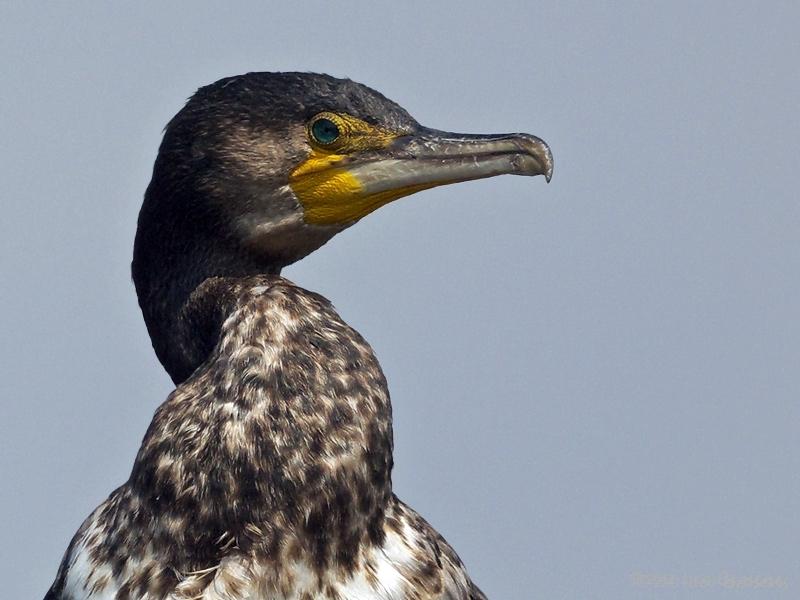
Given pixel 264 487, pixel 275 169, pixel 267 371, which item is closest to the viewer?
pixel 264 487

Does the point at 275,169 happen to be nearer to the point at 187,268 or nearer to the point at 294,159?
the point at 294,159

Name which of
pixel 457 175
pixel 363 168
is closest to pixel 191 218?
pixel 363 168

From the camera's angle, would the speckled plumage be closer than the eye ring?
Yes

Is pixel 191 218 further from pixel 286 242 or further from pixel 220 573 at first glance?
pixel 220 573

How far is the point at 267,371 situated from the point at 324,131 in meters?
1.02

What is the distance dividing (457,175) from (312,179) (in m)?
0.55

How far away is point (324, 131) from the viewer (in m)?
5.14

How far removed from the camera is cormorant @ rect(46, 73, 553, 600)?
452 centimetres

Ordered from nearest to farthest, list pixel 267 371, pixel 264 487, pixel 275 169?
pixel 264 487
pixel 267 371
pixel 275 169

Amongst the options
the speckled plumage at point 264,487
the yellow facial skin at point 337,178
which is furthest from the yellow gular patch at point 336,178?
the speckled plumage at point 264,487

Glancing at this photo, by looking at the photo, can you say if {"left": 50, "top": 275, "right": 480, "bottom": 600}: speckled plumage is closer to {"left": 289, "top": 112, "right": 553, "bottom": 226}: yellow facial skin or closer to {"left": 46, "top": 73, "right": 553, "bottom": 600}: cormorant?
{"left": 46, "top": 73, "right": 553, "bottom": 600}: cormorant

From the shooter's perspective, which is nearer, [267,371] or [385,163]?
[267,371]

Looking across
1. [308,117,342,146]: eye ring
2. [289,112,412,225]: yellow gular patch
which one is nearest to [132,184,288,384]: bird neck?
[289,112,412,225]: yellow gular patch

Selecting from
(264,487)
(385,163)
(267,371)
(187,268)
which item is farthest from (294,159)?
(264,487)
